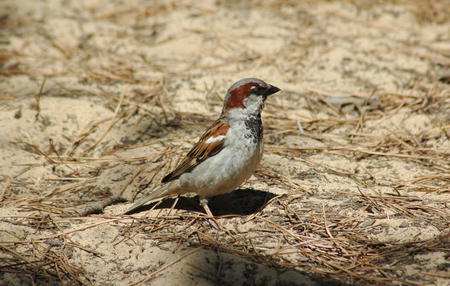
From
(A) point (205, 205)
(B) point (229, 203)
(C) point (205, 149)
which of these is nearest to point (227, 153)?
(C) point (205, 149)

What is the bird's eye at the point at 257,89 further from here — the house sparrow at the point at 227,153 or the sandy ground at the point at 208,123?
the sandy ground at the point at 208,123

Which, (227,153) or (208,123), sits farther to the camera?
(208,123)

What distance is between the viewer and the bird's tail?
13.0 ft

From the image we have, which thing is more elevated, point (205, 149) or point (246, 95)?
point (246, 95)

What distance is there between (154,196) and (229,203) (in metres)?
0.63

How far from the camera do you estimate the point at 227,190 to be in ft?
12.8

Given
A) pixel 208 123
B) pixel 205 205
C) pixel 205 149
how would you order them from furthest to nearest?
1. pixel 208 123
2. pixel 205 205
3. pixel 205 149

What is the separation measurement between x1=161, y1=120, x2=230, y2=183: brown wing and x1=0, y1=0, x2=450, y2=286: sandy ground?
0.33 metres

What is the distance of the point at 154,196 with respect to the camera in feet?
13.1

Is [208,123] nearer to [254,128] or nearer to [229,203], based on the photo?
[229,203]

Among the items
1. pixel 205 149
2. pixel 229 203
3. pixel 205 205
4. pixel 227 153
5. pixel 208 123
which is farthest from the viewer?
pixel 208 123

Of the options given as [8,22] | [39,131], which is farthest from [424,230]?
[8,22]

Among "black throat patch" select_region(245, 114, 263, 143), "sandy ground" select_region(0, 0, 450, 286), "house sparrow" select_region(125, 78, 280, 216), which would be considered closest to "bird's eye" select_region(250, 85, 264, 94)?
Answer: "house sparrow" select_region(125, 78, 280, 216)

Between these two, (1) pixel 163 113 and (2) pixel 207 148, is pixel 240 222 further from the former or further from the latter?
(1) pixel 163 113
